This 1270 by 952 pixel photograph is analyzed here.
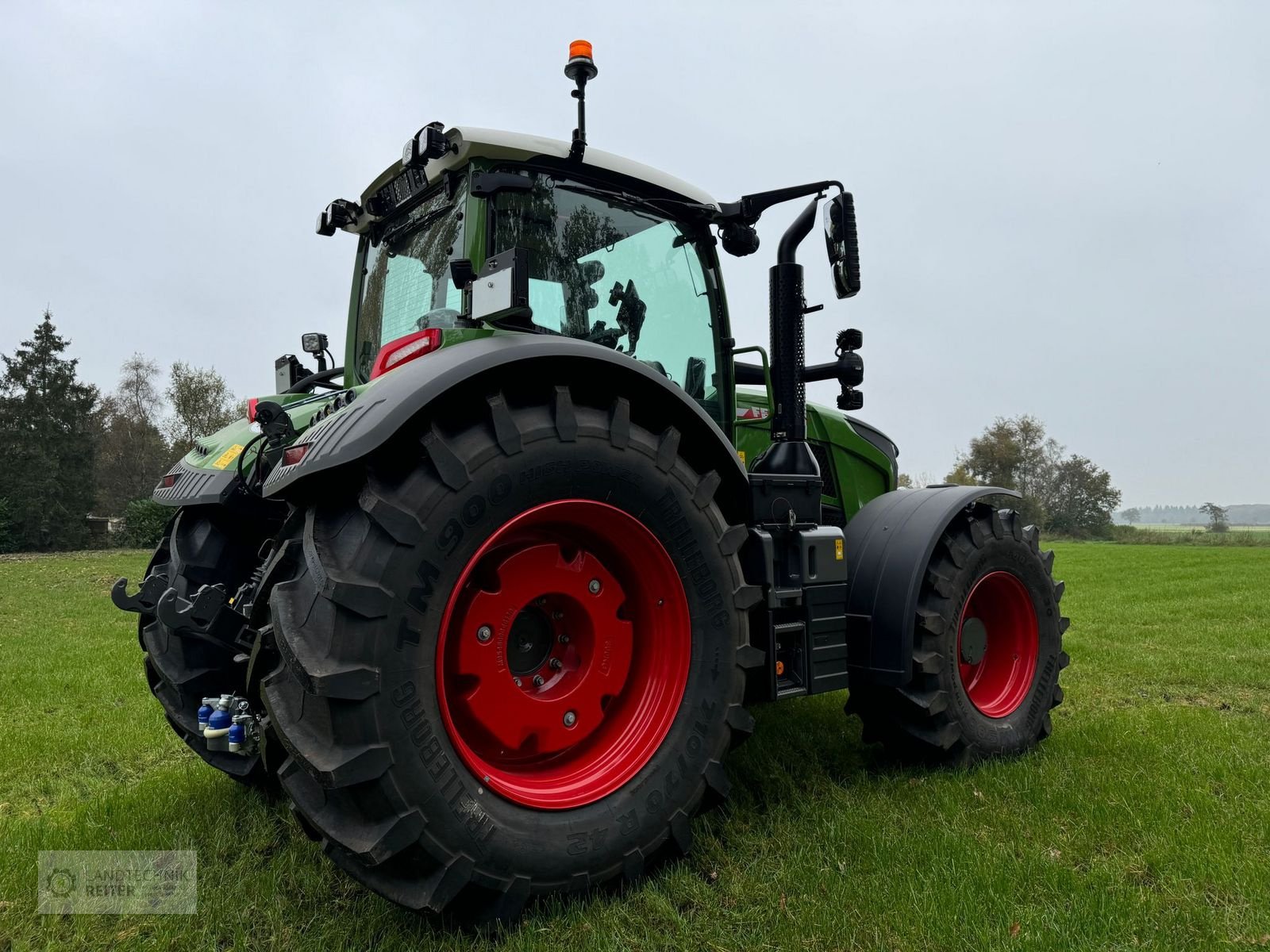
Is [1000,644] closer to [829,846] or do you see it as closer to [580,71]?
[829,846]

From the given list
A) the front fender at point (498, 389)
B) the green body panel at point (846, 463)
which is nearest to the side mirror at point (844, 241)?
the front fender at point (498, 389)

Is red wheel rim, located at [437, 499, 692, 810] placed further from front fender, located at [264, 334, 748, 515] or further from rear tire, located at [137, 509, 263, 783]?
rear tire, located at [137, 509, 263, 783]

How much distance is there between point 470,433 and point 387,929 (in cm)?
139

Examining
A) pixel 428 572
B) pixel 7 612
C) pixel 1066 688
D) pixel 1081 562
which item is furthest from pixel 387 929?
pixel 1081 562

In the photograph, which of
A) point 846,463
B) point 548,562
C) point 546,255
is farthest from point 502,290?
point 846,463

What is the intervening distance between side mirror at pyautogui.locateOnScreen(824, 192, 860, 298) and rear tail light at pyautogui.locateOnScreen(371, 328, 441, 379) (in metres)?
1.70

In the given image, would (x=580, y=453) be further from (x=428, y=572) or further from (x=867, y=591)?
(x=867, y=591)

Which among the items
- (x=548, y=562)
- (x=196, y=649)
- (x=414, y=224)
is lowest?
(x=196, y=649)

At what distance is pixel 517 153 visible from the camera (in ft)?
10.1

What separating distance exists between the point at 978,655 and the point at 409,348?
9.67 ft

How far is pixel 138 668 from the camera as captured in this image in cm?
668

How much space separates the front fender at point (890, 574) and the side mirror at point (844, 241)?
1054mm

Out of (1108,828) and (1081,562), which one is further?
(1081,562)

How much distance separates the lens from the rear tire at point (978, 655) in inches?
137
